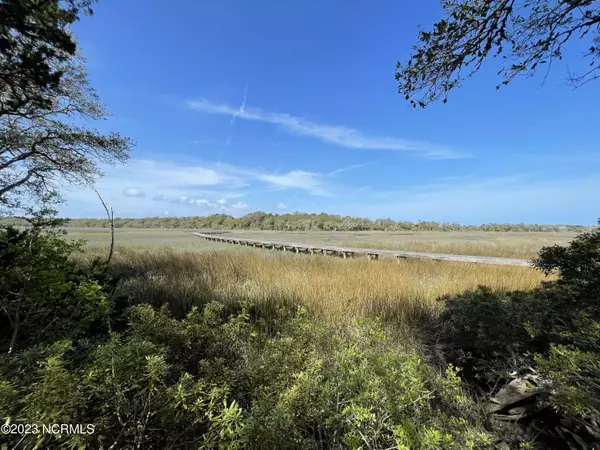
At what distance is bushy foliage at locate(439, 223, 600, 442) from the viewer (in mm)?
2285

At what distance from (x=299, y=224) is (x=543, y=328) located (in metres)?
64.2

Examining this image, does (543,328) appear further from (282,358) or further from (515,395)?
(282,358)

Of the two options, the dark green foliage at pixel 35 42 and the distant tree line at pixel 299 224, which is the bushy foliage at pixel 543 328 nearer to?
the dark green foliage at pixel 35 42

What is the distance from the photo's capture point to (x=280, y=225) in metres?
70.3

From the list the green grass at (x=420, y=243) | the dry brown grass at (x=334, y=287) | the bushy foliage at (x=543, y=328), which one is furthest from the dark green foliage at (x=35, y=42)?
the bushy foliage at (x=543, y=328)

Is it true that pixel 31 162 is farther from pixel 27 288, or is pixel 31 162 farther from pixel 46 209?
pixel 27 288

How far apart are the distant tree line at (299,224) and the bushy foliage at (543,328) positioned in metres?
57.9

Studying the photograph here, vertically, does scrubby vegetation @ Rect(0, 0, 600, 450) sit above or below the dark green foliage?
below

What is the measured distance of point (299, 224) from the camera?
6731 centimetres

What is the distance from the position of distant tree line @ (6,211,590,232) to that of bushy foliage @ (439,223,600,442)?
5786cm

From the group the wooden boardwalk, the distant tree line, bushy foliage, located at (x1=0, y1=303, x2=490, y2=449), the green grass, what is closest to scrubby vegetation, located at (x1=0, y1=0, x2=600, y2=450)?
bushy foliage, located at (x1=0, y1=303, x2=490, y2=449)

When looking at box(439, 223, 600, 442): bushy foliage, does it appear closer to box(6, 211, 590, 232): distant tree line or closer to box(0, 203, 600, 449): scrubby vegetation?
box(0, 203, 600, 449): scrubby vegetation

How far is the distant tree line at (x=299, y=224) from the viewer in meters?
60.6

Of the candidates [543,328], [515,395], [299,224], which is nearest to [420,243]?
[543,328]
